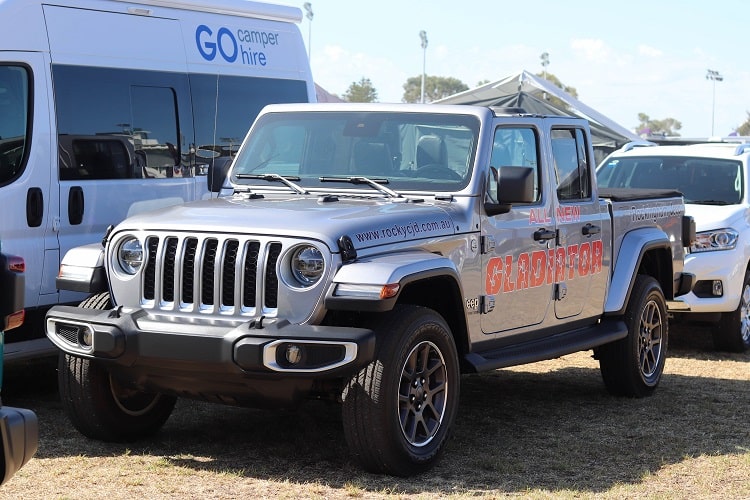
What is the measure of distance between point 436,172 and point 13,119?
2620mm

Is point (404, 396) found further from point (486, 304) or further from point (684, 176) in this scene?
point (684, 176)

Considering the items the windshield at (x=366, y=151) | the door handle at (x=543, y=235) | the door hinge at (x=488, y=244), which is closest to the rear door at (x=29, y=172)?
the windshield at (x=366, y=151)

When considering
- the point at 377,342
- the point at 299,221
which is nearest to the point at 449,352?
the point at 377,342

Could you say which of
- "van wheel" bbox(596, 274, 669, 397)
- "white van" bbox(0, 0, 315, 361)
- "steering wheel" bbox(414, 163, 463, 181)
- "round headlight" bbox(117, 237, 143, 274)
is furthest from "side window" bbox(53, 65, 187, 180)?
"van wheel" bbox(596, 274, 669, 397)

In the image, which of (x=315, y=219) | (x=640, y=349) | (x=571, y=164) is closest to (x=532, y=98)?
(x=640, y=349)

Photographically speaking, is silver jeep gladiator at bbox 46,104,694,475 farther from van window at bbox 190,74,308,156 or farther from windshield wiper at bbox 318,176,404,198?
van window at bbox 190,74,308,156

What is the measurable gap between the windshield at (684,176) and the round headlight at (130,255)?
695cm

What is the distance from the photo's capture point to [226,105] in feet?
30.6

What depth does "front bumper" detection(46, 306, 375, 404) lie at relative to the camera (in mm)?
5867

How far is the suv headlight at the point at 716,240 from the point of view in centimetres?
1135

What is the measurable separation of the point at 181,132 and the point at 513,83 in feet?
39.0

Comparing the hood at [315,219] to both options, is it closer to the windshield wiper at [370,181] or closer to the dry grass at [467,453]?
the windshield wiper at [370,181]

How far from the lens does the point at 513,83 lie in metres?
20.0

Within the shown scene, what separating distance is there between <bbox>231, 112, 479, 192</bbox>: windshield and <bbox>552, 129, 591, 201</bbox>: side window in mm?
974
